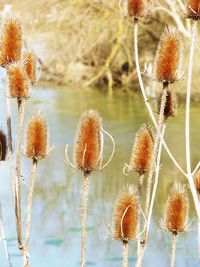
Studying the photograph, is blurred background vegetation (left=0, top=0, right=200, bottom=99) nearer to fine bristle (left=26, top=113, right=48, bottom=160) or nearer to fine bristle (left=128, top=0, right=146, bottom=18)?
fine bristle (left=128, top=0, right=146, bottom=18)

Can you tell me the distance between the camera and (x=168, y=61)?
7.14 ft

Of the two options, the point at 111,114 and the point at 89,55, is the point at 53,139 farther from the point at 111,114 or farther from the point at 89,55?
the point at 89,55

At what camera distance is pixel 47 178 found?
543cm

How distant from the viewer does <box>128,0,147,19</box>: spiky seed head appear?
2.32 meters

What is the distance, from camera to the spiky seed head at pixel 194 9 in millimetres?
2205

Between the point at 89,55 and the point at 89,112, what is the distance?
946 centimetres

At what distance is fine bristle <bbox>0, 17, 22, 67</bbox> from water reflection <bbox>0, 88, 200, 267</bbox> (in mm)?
367

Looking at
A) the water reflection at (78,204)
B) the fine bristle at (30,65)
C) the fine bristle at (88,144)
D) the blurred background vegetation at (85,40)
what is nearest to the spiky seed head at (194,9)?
the fine bristle at (88,144)

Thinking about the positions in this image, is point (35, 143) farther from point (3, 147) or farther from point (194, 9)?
point (194, 9)

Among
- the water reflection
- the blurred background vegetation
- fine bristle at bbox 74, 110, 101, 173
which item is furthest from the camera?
the blurred background vegetation

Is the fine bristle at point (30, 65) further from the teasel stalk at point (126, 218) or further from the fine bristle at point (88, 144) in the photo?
the teasel stalk at point (126, 218)

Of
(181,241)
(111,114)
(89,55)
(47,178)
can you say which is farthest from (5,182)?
(89,55)

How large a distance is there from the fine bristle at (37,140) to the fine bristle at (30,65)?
0.56ft

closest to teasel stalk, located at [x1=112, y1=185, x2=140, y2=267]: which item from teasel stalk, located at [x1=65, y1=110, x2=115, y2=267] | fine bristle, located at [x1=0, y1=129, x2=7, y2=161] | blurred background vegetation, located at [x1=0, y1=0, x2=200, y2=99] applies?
teasel stalk, located at [x1=65, y1=110, x2=115, y2=267]
